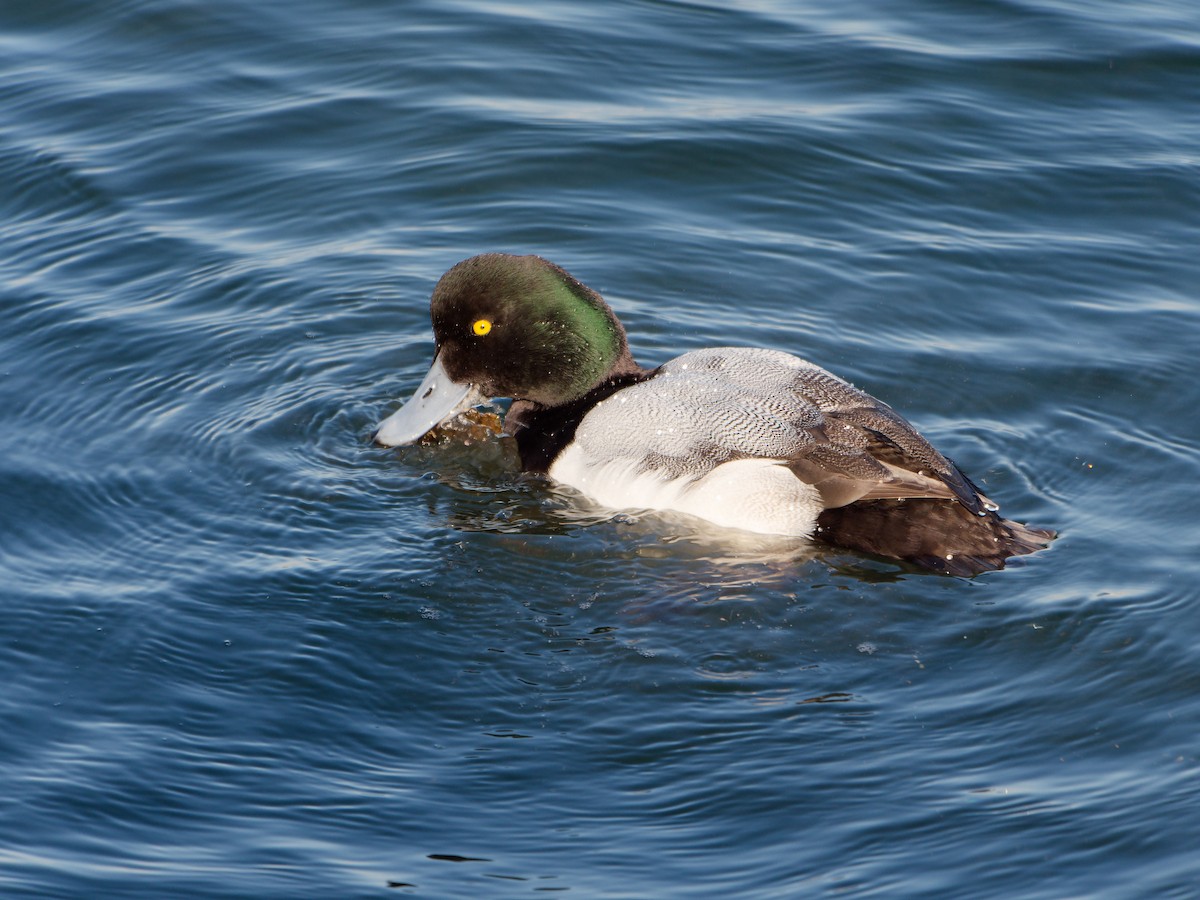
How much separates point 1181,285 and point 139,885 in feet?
23.0

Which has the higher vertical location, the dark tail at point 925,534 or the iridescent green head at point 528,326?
the iridescent green head at point 528,326

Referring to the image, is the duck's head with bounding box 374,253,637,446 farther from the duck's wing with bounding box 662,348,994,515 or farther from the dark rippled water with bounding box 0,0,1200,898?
the duck's wing with bounding box 662,348,994,515

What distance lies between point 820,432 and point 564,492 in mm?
1229

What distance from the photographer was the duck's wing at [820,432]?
22.0 ft

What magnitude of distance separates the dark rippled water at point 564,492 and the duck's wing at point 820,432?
0.35 metres

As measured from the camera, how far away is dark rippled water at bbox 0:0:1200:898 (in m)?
5.25

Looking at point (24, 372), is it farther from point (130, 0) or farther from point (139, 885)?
point (130, 0)

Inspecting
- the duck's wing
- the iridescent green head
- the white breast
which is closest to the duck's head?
the iridescent green head

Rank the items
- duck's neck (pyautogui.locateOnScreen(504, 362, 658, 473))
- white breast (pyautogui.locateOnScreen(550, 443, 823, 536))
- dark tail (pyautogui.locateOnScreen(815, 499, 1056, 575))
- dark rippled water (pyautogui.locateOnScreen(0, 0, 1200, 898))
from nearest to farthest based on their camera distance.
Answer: dark rippled water (pyautogui.locateOnScreen(0, 0, 1200, 898)) → dark tail (pyautogui.locateOnScreen(815, 499, 1056, 575)) → white breast (pyautogui.locateOnScreen(550, 443, 823, 536)) → duck's neck (pyautogui.locateOnScreen(504, 362, 658, 473))

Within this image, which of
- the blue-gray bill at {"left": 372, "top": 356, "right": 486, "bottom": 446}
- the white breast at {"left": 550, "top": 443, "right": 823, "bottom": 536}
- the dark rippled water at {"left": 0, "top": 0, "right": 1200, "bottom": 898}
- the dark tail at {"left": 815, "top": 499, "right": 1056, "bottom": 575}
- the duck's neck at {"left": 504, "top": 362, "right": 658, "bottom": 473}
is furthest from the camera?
the blue-gray bill at {"left": 372, "top": 356, "right": 486, "bottom": 446}

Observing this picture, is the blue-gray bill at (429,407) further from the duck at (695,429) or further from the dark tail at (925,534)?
the dark tail at (925,534)

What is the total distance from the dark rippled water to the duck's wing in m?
0.35

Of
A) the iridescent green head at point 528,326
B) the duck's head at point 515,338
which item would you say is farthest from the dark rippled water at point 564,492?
the iridescent green head at point 528,326

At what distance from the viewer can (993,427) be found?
8.13 metres
